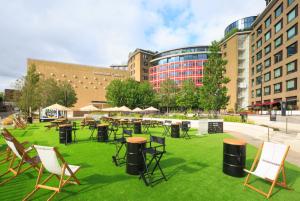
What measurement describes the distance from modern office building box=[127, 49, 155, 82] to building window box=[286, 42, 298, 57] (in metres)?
52.9

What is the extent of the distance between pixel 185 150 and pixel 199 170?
280 cm

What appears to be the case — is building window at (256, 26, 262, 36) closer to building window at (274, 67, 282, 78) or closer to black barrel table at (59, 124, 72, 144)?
building window at (274, 67, 282, 78)

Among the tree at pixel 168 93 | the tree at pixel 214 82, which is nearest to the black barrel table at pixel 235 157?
the tree at pixel 214 82

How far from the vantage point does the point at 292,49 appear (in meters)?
35.3

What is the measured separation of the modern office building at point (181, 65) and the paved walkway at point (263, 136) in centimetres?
5374

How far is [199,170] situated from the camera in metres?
6.02

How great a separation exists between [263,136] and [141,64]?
69.6m

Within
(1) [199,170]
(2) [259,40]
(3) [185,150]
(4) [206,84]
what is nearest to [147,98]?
(4) [206,84]

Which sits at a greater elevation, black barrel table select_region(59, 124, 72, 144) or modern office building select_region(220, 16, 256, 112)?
modern office building select_region(220, 16, 256, 112)

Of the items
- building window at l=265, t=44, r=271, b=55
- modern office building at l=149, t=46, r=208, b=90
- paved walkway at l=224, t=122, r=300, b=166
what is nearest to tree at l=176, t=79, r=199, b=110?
building window at l=265, t=44, r=271, b=55

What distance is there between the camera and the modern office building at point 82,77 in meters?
58.3

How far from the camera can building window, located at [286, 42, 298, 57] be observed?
34184 millimetres

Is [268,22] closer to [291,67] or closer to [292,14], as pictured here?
[292,14]

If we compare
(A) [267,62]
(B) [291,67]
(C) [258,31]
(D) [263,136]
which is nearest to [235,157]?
(D) [263,136]
